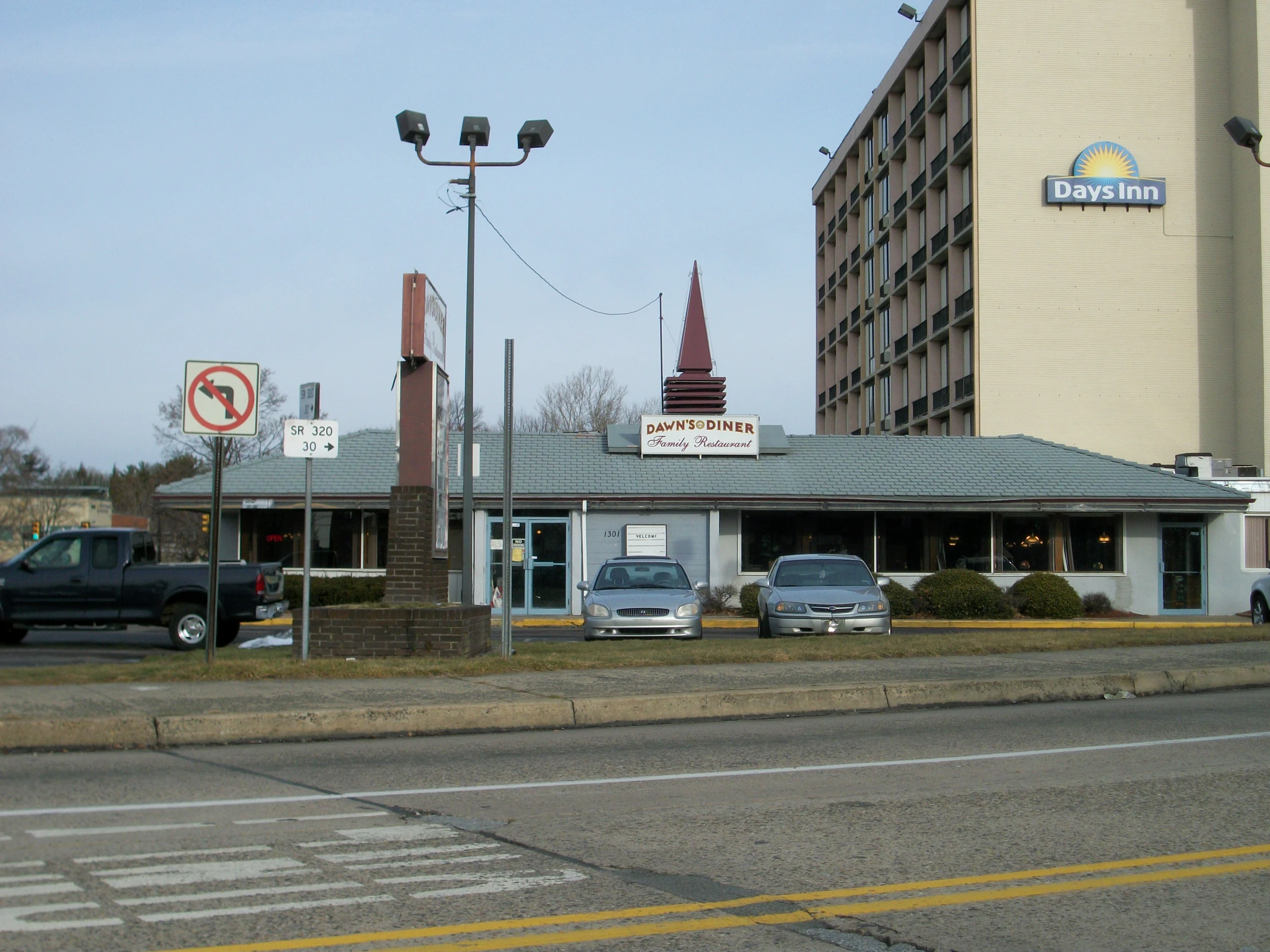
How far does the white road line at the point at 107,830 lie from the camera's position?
20.9 feet

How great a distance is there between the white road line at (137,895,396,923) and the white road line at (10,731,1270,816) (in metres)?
2.20

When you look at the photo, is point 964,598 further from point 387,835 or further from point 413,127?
point 387,835

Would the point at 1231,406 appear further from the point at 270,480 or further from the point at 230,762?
the point at 230,762

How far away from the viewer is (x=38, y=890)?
17.4 feet

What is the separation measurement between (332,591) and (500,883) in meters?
22.7

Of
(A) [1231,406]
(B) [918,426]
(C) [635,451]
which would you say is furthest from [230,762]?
(B) [918,426]

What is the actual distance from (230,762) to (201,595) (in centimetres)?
1094

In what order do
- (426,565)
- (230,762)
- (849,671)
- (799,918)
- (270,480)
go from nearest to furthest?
(799,918) → (230,762) → (849,671) → (426,565) → (270,480)

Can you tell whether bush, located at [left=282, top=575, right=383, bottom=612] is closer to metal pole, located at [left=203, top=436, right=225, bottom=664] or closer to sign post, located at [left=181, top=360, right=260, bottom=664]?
metal pole, located at [left=203, top=436, right=225, bottom=664]

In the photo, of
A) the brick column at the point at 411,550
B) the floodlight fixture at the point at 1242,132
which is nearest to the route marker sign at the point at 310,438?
the brick column at the point at 411,550

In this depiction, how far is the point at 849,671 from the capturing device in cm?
1308

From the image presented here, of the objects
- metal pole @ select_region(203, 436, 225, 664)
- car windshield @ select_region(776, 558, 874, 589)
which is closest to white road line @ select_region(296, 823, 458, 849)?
metal pole @ select_region(203, 436, 225, 664)

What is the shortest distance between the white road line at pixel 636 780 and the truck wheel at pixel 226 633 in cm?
1279

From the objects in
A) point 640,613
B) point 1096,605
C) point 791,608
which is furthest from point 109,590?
point 1096,605
